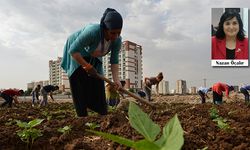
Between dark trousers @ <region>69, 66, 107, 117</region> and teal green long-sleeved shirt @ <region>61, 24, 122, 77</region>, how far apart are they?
0.10 metres

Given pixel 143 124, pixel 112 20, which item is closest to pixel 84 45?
pixel 112 20

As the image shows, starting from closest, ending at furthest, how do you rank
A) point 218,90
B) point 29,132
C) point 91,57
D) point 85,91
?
point 29,132 → point 91,57 → point 85,91 → point 218,90

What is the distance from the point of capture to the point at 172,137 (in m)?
0.60

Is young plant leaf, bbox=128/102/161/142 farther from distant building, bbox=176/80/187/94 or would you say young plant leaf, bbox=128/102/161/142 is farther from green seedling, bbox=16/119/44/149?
distant building, bbox=176/80/187/94

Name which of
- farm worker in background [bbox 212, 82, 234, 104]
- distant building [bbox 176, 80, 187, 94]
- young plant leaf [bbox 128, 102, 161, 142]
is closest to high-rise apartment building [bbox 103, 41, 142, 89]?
distant building [bbox 176, 80, 187, 94]

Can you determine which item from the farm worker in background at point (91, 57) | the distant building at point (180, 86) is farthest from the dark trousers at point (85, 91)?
the distant building at point (180, 86)

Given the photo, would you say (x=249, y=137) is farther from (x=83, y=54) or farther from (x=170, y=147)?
(x=170, y=147)

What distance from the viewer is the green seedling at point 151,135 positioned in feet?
1.90

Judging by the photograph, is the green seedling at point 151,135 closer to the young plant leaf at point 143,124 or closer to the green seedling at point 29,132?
the young plant leaf at point 143,124

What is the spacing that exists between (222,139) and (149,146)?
2.57 meters

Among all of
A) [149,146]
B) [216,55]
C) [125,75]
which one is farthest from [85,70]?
[125,75]

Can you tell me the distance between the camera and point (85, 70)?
14.6ft

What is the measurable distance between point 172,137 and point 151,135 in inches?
2.1

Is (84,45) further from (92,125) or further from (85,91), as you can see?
(92,125)
